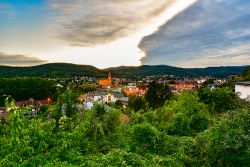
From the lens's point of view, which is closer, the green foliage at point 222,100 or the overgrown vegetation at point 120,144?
the overgrown vegetation at point 120,144

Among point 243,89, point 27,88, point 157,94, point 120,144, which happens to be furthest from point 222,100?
point 27,88

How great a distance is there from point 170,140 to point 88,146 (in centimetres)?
394

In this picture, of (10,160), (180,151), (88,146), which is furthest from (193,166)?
(10,160)

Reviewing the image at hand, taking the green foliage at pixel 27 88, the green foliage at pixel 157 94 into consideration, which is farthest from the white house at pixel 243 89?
the green foliage at pixel 27 88

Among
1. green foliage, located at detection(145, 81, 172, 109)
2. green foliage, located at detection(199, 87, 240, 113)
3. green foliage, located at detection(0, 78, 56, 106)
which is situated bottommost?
green foliage, located at detection(0, 78, 56, 106)

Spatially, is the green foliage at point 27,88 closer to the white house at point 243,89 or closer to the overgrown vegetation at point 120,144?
the white house at point 243,89

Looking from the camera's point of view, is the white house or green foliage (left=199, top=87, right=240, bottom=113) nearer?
green foliage (left=199, top=87, right=240, bottom=113)

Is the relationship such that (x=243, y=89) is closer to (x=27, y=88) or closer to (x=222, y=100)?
(x=222, y=100)

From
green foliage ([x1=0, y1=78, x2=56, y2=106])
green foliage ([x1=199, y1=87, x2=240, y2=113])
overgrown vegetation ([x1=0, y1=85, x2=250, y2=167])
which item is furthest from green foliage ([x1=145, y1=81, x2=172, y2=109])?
green foliage ([x1=0, y1=78, x2=56, y2=106])

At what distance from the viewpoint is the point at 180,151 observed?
1256cm

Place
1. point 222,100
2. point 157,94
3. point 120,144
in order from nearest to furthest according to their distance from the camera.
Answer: point 120,144
point 222,100
point 157,94

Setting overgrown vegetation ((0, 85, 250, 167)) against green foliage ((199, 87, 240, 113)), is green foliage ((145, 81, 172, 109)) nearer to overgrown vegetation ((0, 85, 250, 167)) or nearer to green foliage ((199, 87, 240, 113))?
green foliage ((199, 87, 240, 113))

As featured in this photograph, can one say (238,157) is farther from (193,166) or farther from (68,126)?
(68,126)

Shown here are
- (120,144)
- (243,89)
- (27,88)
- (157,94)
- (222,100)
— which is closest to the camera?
(120,144)
